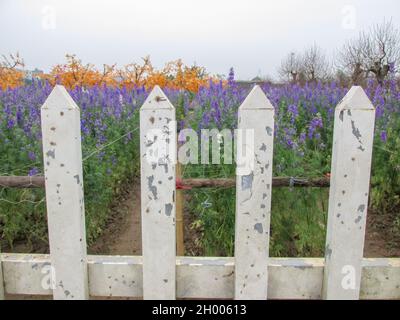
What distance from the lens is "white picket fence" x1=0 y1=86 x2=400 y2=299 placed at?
134 centimetres

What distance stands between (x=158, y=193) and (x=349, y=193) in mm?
772

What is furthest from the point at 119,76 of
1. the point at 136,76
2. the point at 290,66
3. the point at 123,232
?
the point at 290,66

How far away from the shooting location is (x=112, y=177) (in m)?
3.25

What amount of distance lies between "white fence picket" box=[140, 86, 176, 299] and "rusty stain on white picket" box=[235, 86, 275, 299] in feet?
0.90

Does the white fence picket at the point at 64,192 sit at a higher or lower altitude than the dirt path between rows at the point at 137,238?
higher

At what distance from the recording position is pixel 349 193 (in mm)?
1379

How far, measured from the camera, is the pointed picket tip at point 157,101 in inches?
52.3

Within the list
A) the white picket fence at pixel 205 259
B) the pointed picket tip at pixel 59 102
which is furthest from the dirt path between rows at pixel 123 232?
the pointed picket tip at pixel 59 102

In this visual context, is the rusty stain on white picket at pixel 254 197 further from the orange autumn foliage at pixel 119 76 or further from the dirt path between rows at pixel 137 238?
the orange autumn foliage at pixel 119 76

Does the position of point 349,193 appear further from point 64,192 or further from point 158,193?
point 64,192

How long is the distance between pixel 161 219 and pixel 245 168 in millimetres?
403

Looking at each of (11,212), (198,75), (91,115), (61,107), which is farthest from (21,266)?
(198,75)

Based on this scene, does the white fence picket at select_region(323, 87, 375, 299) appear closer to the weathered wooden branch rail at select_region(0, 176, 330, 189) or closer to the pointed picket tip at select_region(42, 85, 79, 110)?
the weathered wooden branch rail at select_region(0, 176, 330, 189)

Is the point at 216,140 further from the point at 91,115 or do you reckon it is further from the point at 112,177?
the point at 91,115
